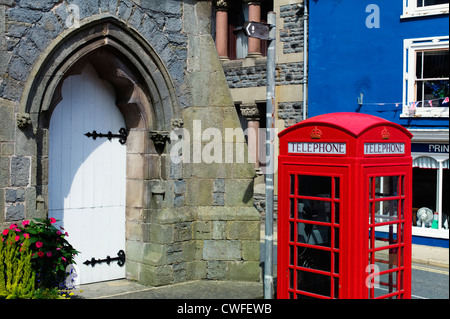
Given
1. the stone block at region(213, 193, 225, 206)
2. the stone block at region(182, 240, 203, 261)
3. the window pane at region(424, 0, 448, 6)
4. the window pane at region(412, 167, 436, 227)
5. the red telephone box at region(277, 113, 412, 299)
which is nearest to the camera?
the red telephone box at region(277, 113, 412, 299)

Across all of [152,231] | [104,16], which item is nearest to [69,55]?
[104,16]

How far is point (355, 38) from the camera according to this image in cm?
1720

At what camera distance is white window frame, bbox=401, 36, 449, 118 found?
1545 centimetres

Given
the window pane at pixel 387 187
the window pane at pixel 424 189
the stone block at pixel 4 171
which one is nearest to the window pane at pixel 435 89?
the window pane at pixel 424 189

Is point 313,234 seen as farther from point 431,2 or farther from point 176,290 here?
point 431,2

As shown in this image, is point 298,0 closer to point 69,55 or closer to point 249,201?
point 249,201

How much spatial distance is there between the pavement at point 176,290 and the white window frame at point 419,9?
32.5 feet

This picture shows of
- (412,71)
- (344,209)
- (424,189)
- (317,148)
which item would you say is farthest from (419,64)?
(344,209)

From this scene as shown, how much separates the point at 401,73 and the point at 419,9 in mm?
1729

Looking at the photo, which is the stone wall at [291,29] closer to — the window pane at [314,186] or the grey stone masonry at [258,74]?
the grey stone masonry at [258,74]

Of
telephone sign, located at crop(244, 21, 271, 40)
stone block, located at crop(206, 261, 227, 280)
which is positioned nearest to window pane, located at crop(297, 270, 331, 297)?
stone block, located at crop(206, 261, 227, 280)

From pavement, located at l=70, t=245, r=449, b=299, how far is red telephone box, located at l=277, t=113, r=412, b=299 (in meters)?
1.79

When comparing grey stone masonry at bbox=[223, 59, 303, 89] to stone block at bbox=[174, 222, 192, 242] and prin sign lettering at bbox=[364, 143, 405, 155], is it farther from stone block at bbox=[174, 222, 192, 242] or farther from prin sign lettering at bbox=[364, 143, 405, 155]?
prin sign lettering at bbox=[364, 143, 405, 155]

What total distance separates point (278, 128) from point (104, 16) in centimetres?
1108
